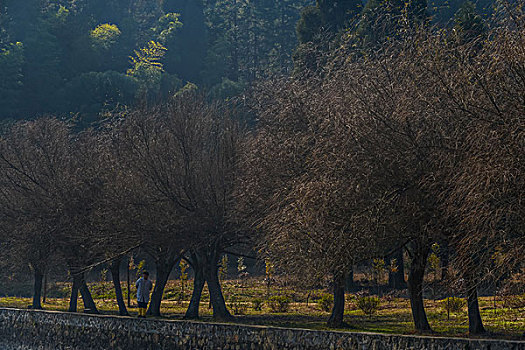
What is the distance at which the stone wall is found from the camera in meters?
13.8

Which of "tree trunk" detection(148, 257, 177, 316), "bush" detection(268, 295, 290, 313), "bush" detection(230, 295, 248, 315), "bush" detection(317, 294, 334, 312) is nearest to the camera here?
"tree trunk" detection(148, 257, 177, 316)

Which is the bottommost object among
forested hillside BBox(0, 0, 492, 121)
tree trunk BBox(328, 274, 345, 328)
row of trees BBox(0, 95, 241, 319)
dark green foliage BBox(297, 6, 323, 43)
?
tree trunk BBox(328, 274, 345, 328)

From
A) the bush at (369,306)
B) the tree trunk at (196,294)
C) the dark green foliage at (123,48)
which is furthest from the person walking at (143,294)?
the dark green foliage at (123,48)

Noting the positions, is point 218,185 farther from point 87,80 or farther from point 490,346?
point 87,80

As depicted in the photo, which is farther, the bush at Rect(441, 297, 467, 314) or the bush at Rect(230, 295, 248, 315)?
the bush at Rect(230, 295, 248, 315)

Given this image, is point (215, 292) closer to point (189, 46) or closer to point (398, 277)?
point (398, 277)

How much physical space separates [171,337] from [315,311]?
774 inches

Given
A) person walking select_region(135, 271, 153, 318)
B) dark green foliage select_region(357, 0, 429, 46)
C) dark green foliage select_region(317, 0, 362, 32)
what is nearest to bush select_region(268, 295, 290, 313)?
person walking select_region(135, 271, 153, 318)

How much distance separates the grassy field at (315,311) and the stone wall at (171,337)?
21.8ft

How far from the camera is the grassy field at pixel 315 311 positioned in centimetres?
2517

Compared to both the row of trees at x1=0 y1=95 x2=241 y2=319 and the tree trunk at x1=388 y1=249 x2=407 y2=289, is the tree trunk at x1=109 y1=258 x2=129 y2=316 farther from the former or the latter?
the tree trunk at x1=388 y1=249 x2=407 y2=289

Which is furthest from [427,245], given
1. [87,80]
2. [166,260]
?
[87,80]

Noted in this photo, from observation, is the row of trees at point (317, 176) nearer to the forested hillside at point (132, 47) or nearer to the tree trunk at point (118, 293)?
the tree trunk at point (118, 293)

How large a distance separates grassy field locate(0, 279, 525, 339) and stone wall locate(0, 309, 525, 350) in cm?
665
